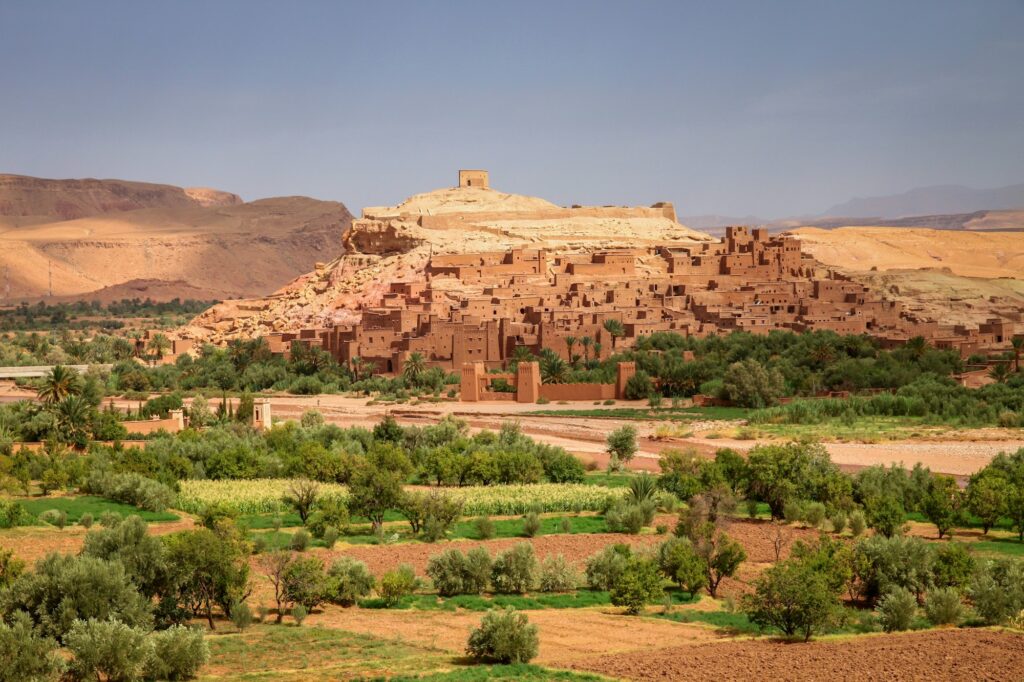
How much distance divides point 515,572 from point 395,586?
1.87 m

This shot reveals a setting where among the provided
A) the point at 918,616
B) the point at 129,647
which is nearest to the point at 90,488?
the point at 129,647

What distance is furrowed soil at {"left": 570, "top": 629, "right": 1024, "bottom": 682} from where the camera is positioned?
51.0 feet

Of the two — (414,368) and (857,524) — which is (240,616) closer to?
(857,524)

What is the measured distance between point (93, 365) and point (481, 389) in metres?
18.7

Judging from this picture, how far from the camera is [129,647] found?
51.8 ft

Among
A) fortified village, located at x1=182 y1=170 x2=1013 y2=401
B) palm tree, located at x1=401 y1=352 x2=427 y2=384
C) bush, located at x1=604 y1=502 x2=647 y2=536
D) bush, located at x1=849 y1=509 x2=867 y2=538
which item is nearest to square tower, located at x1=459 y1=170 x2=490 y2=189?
→ fortified village, located at x1=182 y1=170 x2=1013 y2=401

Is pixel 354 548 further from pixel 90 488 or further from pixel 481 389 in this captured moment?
pixel 481 389

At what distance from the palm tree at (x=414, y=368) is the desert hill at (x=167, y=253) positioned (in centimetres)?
8734

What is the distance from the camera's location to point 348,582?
20.7 meters

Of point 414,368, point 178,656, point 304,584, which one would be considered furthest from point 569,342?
point 178,656

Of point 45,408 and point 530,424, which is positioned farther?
point 530,424

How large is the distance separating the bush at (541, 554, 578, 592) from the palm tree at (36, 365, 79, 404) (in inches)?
825

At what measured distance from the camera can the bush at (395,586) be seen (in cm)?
2048

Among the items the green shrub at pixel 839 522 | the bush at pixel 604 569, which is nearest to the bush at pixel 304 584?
the bush at pixel 604 569
